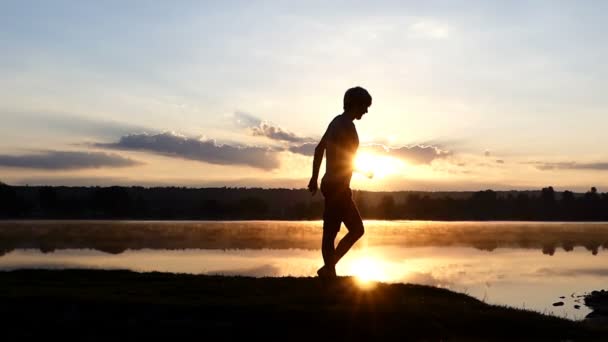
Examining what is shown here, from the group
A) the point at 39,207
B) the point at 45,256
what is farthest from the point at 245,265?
the point at 39,207

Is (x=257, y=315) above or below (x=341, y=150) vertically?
below

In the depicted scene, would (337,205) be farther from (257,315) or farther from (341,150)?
(257,315)

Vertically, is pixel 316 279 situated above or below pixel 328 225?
below

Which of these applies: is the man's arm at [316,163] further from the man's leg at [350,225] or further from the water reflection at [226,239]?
the water reflection at [226,239]

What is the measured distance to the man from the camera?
532 inches

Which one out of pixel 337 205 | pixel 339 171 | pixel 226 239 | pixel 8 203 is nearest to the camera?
pixel 337 205

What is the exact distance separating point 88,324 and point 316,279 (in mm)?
5576

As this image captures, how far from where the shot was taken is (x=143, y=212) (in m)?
183

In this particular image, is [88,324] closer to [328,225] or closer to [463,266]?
[328,225]

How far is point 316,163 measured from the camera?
1370cm

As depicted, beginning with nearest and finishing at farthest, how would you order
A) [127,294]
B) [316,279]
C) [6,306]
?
[6,306] → [127,294] → [316,279]

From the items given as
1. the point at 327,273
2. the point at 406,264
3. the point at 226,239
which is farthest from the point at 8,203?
the point at 327,273

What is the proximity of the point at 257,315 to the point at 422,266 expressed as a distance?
42453mm

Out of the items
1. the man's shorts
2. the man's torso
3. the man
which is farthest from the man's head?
the man's shorts
